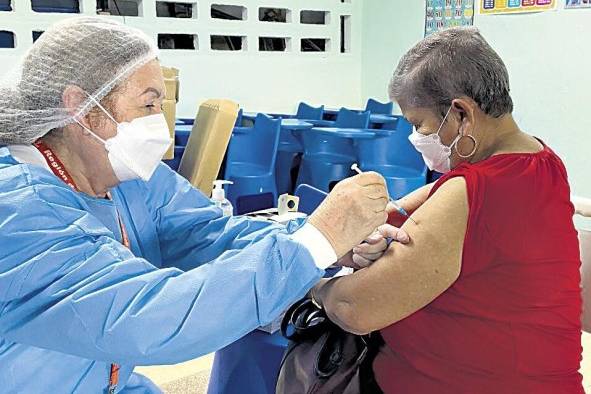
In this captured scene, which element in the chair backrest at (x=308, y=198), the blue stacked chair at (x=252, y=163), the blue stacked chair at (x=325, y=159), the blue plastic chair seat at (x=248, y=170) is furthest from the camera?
the blue stacked chair at (x=325, y=159)

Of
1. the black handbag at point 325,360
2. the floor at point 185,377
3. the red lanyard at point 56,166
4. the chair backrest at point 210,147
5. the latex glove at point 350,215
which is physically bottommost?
the floor at point 185,377

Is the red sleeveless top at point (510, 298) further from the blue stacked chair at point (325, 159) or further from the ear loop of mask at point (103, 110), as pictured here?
the blue stacked chair at point (325, 159)

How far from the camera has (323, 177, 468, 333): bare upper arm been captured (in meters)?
1.04

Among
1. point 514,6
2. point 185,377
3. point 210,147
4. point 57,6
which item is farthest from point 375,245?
point 57,6

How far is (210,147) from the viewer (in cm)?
289

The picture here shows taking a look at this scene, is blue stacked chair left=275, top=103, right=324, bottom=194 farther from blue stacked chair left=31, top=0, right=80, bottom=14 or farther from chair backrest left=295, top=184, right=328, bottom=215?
chair backrest left=295, top=184, right=328, bottom=215

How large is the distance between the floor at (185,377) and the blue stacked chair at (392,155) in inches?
71.7

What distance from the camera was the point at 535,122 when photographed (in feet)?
15.5

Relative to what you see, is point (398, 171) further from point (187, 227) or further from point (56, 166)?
point (56, 166)

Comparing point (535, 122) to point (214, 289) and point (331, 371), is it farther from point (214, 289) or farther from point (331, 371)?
point (214, 289)

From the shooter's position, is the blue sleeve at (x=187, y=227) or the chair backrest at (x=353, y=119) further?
the chair backrest at (x=353, y=119)

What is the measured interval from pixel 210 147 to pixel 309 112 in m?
2.66

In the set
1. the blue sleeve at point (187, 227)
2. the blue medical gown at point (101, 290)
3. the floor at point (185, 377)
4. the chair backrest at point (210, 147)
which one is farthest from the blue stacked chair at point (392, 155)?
the blue medical gown at point (101, 290)

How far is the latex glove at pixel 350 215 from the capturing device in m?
1.02
